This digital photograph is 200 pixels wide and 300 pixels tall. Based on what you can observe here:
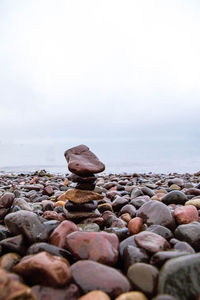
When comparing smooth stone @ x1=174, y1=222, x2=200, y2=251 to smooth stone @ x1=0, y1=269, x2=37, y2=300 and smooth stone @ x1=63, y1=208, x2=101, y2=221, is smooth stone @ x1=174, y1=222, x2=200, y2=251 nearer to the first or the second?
smooth stone @ x1=63, y1=208, x2=101, y2=221

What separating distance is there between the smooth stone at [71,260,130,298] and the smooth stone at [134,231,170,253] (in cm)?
37

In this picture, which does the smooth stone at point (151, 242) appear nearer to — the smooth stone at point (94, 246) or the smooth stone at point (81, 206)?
the smooth stone at point (94, 246)

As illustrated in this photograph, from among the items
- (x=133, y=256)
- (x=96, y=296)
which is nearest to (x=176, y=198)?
(x=133, y=256)

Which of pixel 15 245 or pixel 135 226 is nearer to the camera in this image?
pixel 15 245

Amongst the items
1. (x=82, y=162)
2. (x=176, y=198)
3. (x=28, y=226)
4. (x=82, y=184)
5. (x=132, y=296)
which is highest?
(x=82, y=162)

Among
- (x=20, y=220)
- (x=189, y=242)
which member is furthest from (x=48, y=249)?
(x=189, y=242)

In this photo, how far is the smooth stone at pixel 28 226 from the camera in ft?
6.47

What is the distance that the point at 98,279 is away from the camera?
149 cm

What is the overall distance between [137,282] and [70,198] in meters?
1.52

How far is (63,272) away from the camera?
1.44 m

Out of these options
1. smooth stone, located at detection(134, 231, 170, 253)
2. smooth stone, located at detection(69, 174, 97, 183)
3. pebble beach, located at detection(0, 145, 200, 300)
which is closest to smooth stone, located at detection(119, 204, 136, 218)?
pebble beach, located at detection(0, 145, 200, 300)

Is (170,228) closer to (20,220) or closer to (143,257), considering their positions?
(143,257)

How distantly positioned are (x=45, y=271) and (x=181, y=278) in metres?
0.72

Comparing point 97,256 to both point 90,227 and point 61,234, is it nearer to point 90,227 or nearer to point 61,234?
point 61,234
